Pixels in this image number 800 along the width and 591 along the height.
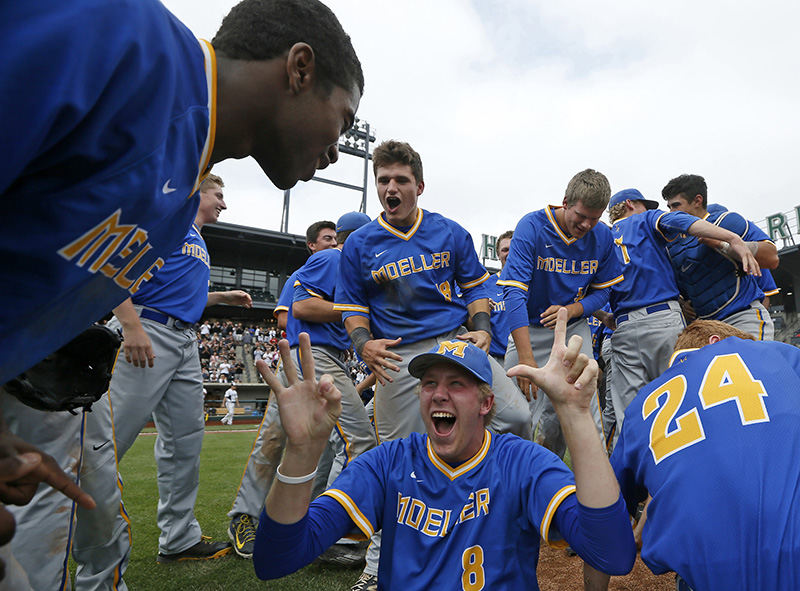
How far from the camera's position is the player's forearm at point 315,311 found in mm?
3969

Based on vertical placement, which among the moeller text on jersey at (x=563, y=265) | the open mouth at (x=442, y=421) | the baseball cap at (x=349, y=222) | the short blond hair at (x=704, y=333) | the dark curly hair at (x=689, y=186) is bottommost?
the open mouth at (x=442, y=421)

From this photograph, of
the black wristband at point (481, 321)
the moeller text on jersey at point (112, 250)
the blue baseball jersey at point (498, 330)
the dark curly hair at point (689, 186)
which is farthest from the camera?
the blue baseball jersey at point (498, 330)

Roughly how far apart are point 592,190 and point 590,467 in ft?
8.61

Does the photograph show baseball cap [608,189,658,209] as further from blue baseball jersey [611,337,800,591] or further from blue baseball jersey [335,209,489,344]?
blue baseball jersey [611,337,800,591]

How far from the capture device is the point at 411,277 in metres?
3.35

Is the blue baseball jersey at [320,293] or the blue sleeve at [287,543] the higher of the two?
the blue baseball jersey at [320,293]

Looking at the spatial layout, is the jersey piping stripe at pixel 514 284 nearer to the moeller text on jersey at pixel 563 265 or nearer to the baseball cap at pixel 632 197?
the moeller text on jersey at pixel 563 265

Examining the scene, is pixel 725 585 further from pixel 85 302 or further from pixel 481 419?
pixel 85 302

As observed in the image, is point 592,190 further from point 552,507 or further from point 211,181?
point 211,181

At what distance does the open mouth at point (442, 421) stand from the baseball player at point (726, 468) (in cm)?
74

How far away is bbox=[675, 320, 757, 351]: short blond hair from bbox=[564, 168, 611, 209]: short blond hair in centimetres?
157

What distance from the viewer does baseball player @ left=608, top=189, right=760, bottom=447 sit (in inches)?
172

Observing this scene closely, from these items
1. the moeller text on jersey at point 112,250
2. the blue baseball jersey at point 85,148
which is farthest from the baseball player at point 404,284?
the blue baseball jersey at point 85,148

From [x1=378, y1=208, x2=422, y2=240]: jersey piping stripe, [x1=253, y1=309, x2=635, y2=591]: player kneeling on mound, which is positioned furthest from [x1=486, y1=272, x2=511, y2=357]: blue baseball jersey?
[x1=253, y1=309, x2=635, y2=591]: player kneeling on mound
